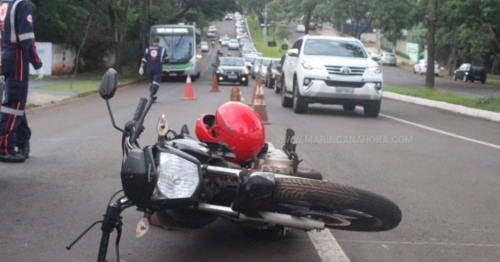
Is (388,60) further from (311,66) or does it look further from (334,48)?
(311,66)

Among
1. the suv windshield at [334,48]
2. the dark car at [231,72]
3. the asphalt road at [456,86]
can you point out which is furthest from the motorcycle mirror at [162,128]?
the dark car at [231,72]

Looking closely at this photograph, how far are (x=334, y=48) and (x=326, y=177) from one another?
9752 mm

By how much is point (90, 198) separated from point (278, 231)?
223cm

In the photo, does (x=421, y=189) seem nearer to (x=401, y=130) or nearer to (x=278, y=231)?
(x=278, y=231)

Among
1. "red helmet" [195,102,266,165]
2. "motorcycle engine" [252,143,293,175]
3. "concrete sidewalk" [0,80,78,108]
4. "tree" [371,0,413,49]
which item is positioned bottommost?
"concrete sidewalk" [0,80,78,108]

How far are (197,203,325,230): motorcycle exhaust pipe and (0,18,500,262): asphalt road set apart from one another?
667 millimetres

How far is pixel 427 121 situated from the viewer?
1741 centimetres

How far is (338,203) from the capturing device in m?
4.52

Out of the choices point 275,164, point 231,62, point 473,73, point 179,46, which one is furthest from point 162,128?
point 473,73

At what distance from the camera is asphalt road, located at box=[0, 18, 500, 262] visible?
17.7 ft

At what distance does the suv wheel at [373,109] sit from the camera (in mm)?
17297

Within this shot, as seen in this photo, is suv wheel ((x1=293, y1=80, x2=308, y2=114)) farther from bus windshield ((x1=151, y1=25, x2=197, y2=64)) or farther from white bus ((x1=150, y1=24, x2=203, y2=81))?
bus windshield ((x1=151, y1=25, x2=197, y2=64))

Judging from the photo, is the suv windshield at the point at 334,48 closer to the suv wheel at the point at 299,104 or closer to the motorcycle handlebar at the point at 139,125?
the suv wheel at the point at 299,104

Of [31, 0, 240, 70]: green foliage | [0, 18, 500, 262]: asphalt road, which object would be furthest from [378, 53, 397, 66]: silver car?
[0, 18, 500, 262]: asphalt road
